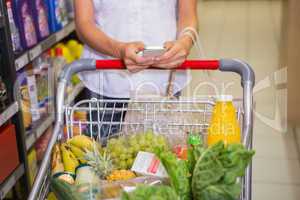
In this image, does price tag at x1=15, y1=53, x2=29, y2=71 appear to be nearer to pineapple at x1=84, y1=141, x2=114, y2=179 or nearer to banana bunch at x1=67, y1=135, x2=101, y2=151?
banana bunch at x1=67, y1=135, x2=101, y2=151

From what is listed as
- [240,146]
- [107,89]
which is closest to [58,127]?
[107,89]

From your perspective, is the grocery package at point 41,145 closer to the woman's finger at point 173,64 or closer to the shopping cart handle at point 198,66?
the shopping cart handle at point 198,66

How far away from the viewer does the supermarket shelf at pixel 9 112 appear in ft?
6.71

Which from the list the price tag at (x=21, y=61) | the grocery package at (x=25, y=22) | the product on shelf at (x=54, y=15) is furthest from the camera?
the product on shelf at (x=54, y=15)

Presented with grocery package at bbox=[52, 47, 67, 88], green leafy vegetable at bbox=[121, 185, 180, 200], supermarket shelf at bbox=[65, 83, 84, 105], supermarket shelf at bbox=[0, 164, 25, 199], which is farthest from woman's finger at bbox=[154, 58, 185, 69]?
grocery package at bbox=[52, 47, 67, 88]

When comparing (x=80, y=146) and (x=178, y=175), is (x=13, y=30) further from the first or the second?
(x=178, y=175)

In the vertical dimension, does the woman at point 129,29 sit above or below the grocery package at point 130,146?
above

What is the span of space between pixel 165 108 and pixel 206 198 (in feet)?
1.70

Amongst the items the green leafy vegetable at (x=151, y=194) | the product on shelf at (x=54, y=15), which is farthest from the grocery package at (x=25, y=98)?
the green leafy vegetable at (x=151, y=194)

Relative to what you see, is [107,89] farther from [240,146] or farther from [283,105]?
[283,105]

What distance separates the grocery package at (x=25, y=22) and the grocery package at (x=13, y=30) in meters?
0.03

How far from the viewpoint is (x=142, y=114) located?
1441 millimetres

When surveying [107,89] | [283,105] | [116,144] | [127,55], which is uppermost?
[127,55]

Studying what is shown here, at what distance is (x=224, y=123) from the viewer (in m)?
1.19
